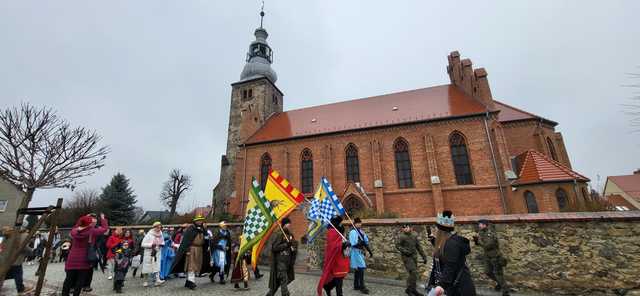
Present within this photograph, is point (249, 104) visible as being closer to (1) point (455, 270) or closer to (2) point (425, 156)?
(2) point (425, 156)

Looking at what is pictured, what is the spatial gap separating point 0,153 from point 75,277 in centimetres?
1205

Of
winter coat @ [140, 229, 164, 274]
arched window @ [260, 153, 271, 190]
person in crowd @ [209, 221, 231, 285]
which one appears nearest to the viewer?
winter coat @ [140, 229, 164, 274]

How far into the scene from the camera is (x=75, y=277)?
5.57 meters

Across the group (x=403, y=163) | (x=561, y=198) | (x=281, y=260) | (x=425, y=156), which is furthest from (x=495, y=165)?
(x=281, y=260)

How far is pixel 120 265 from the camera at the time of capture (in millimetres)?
7164

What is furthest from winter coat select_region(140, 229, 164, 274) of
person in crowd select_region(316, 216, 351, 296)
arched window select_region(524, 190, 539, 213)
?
arched window select_region(524, 190, 539, 213)

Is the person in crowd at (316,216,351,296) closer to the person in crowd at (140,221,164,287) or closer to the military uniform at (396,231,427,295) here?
the military uniform at (396,231,427,295)

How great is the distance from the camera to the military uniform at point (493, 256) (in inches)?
262

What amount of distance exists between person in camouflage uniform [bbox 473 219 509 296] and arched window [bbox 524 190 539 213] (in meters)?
11.4

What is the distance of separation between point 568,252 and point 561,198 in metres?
11.1

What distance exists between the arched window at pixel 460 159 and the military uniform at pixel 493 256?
12.7 m

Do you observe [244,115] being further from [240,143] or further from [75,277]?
[75,277]

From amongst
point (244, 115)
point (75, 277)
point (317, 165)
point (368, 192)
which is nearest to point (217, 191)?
point (244, 115)

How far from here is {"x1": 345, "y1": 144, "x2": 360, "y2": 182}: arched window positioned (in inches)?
820
